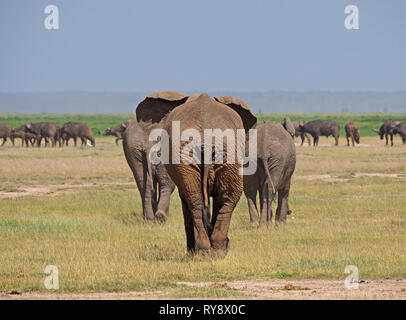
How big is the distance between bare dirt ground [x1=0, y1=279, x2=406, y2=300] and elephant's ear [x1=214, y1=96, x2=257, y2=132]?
351cm

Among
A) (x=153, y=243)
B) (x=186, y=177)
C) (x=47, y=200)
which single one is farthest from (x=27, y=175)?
(x=186, y=177)

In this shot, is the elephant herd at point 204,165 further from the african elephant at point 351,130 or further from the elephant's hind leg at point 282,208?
the african elephant at point 351,130

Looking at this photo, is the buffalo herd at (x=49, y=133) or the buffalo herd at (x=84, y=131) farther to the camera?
the buffalo herd at (x=49, y=133)

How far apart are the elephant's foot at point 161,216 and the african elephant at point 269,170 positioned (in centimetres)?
158

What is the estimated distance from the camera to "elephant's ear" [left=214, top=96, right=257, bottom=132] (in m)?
13.8

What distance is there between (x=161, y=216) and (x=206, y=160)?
18.1 ft

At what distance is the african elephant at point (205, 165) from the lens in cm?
1231

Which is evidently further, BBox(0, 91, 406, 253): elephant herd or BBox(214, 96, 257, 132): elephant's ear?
BBox(214, 96, 257, 132): elephant's ear

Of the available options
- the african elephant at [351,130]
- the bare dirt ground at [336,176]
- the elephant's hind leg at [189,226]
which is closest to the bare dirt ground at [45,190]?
the bare dirt ground at [336,176]

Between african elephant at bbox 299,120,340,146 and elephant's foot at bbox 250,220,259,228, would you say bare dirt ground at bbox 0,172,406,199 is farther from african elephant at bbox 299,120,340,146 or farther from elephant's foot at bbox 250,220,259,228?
african elephant at bbox 299,120,340,146

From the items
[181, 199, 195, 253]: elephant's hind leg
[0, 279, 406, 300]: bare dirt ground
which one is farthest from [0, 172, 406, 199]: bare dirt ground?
[0, 279, 406, 300]: bare dirt ground
